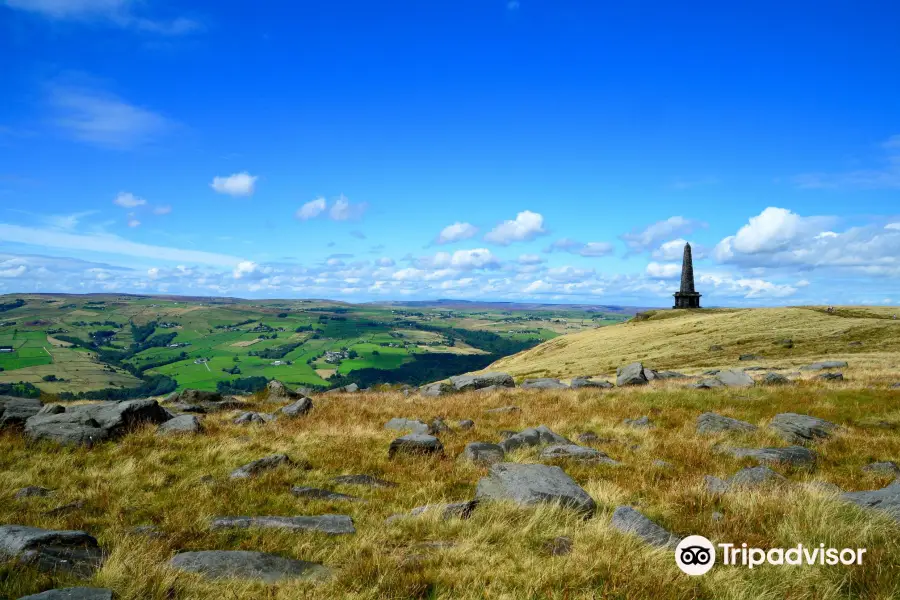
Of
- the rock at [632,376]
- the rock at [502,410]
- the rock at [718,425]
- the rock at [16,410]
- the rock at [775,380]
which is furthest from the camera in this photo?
the rock at [632,376]

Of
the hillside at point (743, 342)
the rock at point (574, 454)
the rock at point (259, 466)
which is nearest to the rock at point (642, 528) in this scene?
the rock at point (574, 454)

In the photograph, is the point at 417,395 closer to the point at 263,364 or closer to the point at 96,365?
the point at 263,364

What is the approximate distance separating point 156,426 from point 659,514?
50.5 feet

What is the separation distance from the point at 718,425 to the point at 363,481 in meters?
12.0

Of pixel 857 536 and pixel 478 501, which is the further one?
pixel 478 501

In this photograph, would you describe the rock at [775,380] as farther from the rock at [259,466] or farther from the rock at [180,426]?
the rock at [180,426]

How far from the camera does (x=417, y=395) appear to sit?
92.0 feet

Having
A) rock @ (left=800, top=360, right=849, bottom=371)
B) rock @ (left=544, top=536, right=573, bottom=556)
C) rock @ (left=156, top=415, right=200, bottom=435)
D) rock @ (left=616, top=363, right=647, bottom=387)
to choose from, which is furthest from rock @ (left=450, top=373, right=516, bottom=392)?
rock @ (left=544, top=536, right=573, bottom=556)

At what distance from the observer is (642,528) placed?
6.74 metres

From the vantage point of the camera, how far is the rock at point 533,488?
26.1 ft

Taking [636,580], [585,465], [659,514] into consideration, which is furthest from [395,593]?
[585,465]

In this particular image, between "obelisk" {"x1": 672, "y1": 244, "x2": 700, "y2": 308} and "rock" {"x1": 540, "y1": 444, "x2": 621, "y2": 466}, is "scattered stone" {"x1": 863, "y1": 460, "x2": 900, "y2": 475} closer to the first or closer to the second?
"rock" {"x1": 540, "y1": 444, "x2": 621, "y2": 466}

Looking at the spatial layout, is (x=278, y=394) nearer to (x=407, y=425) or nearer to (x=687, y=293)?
(x=407, y=425)

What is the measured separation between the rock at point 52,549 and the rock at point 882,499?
10694 millimetres
